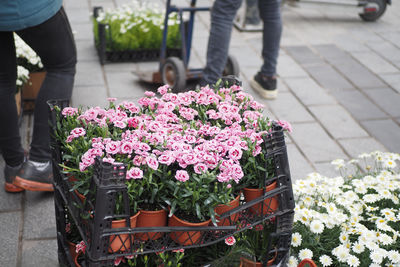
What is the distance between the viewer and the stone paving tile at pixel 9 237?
2482mm

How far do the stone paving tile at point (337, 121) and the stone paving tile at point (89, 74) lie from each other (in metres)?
1.76

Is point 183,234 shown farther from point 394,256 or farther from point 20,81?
point 20,81

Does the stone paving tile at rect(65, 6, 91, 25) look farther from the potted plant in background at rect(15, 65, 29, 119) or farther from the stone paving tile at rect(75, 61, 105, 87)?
the potted plant in background at rect(15, 65, 29, 119)

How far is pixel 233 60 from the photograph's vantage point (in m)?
4.11

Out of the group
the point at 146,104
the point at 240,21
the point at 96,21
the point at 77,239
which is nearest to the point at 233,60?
the point at 96,21

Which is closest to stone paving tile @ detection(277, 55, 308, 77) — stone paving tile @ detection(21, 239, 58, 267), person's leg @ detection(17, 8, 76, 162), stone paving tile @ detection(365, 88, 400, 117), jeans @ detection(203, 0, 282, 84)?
stone paving tile @ detection(365, 88, 400, 117)

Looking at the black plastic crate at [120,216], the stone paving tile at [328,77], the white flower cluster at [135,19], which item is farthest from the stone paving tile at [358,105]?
the black plastic crate at [120,216]

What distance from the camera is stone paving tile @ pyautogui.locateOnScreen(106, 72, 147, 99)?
4152 millimetres

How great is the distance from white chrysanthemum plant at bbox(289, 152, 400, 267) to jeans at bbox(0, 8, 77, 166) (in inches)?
52.2

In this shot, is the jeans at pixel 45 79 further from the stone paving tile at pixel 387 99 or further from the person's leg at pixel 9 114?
the stone paving tile at pixel 387 99

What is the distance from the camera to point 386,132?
152 inches

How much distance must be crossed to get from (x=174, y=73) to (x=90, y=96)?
2.20 ft

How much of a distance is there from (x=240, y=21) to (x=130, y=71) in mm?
1742

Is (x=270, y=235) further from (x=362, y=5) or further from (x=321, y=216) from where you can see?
(x=362, y=5)
